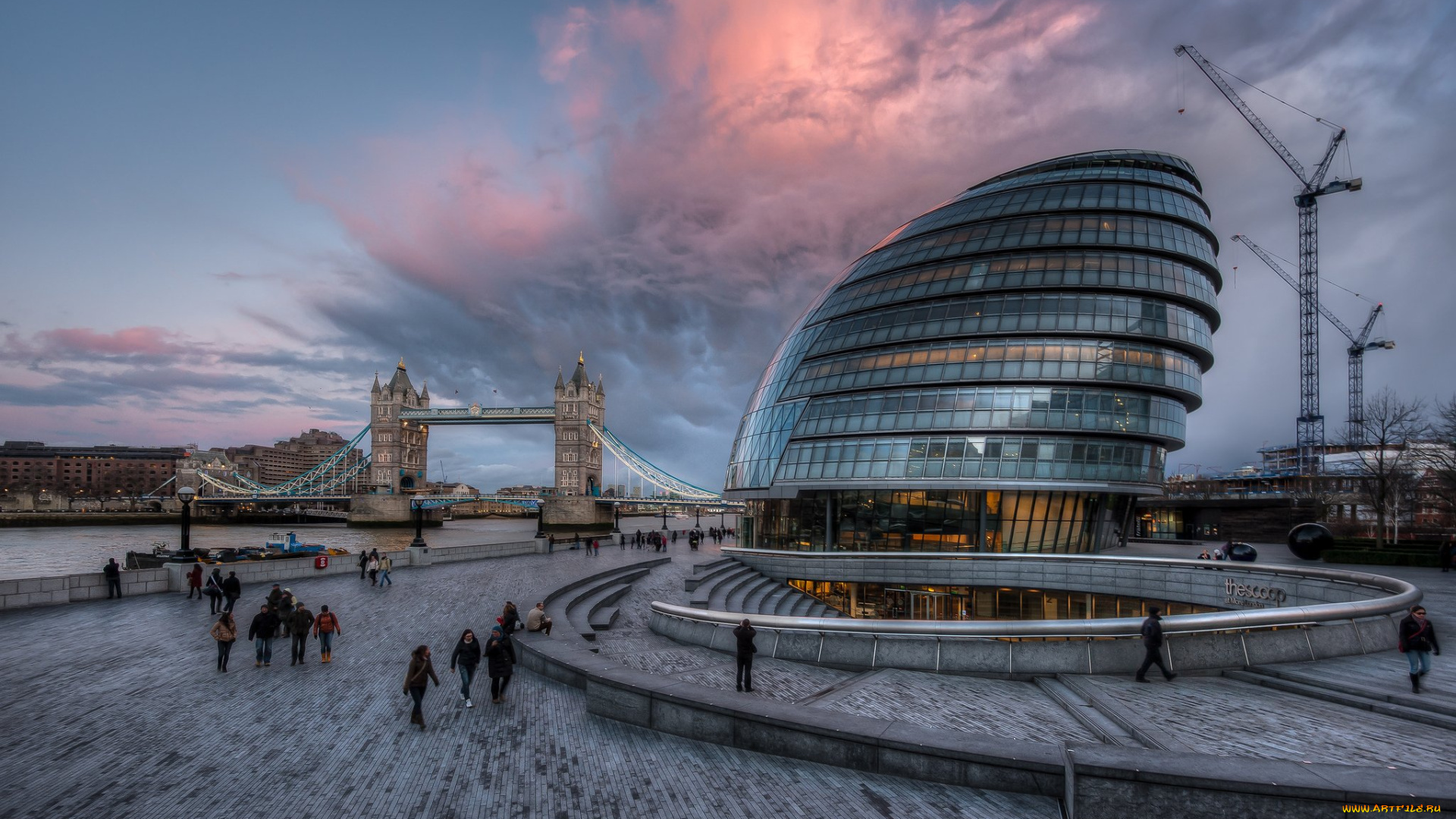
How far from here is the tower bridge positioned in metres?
147

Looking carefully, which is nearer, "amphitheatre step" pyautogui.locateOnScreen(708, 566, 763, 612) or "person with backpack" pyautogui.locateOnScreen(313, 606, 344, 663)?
"person with backpack" pyautogui.locateOnScreen(313, 606, 344, 663)

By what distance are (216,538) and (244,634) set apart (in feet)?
311

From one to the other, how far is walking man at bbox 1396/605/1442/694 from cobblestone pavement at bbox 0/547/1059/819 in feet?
31.4

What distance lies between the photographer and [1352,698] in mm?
11656

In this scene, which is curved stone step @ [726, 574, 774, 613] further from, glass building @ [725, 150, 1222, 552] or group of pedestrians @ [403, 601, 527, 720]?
group of pedestrians @ [403, 601, 527, 720]

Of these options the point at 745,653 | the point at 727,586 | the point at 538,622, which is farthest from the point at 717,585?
the point at 745,653

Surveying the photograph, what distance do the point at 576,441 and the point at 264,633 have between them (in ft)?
499

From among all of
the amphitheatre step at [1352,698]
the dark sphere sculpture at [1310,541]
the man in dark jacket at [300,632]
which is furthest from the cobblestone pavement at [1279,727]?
the dark sphere sculpture at [1310,541]

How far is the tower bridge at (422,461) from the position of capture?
146750mm

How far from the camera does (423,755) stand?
938cm

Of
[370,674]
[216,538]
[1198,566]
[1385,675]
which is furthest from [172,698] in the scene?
[216,538]

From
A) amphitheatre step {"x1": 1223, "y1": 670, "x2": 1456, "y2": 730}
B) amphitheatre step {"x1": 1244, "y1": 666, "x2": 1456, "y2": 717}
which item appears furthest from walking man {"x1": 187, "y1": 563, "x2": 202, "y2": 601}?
amphitheatre step {"x1": 1244, "y1": 666, "x2": 1456, "y2": 717}

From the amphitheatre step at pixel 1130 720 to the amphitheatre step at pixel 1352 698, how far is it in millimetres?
3364

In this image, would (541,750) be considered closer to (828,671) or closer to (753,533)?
(828,671)
